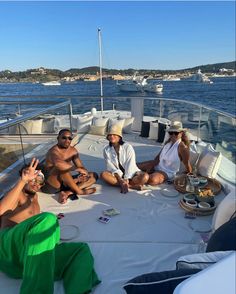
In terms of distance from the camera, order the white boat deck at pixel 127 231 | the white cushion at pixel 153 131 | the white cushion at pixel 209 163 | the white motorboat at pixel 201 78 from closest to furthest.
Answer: the white boat deck at pixel 127 231
the white cushion at pixel 209 163
the white cushion at pixel 153 131
the white motorboat at pixel 201 78

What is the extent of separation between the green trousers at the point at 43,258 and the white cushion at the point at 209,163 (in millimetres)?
2302

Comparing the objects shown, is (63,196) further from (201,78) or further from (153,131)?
(201,78)

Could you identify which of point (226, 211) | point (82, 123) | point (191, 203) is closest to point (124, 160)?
point (191, 203)

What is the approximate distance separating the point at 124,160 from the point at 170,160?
2.21 feet

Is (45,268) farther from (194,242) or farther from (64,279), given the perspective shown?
(194,242)

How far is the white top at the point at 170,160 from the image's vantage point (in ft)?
12.7

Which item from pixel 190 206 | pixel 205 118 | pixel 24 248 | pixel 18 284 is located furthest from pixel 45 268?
pixel 205 118

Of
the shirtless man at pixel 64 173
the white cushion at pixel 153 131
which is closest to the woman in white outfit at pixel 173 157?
the shirtless man at pixel 64 173

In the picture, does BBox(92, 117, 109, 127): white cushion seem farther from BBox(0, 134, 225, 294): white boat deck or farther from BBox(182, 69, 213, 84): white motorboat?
BBox(182, 69, 213, 84): white motorboat

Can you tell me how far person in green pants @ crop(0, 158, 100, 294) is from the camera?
1.69 meters

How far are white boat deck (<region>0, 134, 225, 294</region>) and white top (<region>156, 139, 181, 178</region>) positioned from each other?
0.26 m

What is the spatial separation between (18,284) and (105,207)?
1.35 m

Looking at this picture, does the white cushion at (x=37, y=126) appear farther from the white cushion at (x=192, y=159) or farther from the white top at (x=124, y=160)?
Answer: the white cushion at (x=192, y=159)

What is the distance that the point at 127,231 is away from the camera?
269 centimetres
